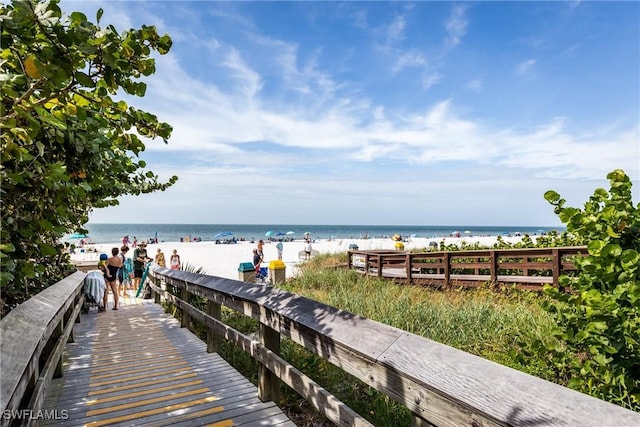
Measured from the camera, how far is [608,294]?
266 centimetres

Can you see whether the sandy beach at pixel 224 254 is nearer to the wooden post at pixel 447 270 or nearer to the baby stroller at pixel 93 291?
the wooden post at pixel 447 270

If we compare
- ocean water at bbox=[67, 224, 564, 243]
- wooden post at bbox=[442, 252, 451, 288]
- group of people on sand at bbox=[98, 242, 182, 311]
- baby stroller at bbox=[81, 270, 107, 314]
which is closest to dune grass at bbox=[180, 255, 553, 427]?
baby stroller at bbox=[81, 270, 107, 314]

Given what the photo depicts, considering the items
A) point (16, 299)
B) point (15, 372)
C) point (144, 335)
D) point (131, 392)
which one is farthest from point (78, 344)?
point (15, 372)

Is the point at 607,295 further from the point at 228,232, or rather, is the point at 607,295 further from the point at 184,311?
the point at 228,232

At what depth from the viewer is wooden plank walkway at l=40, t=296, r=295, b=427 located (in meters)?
3.31

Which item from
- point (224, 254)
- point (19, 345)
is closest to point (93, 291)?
point (19, 345)

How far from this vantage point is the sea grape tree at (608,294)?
8.21 ft

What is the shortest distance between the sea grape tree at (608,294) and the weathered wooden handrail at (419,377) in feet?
4.89

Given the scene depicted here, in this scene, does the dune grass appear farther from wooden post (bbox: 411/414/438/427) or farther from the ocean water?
the ocean water

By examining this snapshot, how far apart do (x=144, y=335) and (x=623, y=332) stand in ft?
21.7

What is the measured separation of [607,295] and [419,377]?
1.73 metres

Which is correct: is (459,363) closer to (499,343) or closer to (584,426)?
(584,426)

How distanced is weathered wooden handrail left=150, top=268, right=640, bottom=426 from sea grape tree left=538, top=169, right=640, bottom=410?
1.49 m

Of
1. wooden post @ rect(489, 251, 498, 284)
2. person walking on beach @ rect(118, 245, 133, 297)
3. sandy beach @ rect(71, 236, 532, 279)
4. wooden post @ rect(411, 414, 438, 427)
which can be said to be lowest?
sandy beach @ rect(71, 236, 532, 279)
